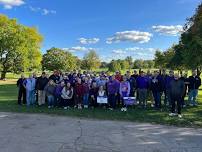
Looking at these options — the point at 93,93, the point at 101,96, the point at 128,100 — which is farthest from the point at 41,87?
the point at 128,100

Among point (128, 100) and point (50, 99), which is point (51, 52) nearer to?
point (50, 99)

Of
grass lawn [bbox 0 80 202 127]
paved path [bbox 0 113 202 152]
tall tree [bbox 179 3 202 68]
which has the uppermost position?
tall tree [bbox 179 3 202 68]

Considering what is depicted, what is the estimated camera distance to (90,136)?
464 inches

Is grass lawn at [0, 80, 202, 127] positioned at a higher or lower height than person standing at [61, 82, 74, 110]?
lower

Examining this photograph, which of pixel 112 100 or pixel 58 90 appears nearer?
pixel 112 100

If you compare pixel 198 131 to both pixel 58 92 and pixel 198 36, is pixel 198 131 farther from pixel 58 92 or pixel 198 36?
pixel 198 36

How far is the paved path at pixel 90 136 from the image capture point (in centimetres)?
1025

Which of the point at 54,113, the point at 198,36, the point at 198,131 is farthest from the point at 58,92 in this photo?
the point at 198,36

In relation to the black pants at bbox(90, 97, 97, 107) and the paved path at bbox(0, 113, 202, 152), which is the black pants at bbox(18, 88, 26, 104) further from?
the paved path at bbox(0, 113, 202, 152)

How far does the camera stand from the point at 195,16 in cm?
2359

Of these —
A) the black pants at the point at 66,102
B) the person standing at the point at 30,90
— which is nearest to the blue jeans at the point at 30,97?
the person standing at the point at 30,90

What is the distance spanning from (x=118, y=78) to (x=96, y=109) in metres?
2.26

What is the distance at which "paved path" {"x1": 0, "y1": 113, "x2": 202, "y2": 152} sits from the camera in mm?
10250

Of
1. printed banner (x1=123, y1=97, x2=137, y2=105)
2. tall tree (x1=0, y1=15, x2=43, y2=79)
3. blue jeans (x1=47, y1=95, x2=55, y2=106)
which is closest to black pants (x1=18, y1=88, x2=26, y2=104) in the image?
blue jeans (x1=47, y1=95, x2=55, y2=106)
